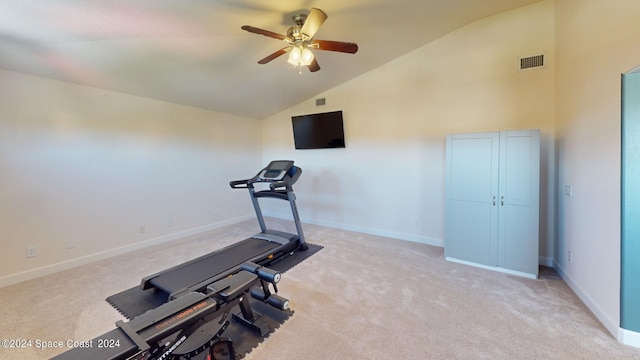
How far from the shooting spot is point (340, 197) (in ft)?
16.3

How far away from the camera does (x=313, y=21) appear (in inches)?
84.9

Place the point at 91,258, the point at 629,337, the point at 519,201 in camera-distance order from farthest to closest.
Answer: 1. the point at 91,258
2. the point at 519,201
3. the point at 629,337

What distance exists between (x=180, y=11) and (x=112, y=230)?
10.7ft

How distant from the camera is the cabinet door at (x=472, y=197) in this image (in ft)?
10.1

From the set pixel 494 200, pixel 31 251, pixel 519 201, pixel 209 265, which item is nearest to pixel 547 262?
pixel 519 201

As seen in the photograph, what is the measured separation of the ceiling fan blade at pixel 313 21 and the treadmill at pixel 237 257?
6.45 ft

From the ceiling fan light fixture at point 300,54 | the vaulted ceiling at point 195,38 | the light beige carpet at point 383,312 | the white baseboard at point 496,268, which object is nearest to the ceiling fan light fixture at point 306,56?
the ceiling fan light fixture at point 300,54

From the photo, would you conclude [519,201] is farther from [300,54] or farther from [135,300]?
[135,300]

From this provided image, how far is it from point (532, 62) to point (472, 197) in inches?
73.6

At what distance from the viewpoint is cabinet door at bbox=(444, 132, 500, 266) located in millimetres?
3074

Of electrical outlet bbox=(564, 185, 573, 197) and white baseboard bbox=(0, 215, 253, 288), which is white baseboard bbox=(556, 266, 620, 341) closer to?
electrical outlet bbox=(564, 185, 573, 197)

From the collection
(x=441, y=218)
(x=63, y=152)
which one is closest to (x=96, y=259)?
(x=63, y=152)

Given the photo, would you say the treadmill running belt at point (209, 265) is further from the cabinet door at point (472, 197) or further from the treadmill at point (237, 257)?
the cabinet door at point (472, 197)

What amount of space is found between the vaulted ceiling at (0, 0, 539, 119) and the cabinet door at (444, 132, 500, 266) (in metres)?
1.63
